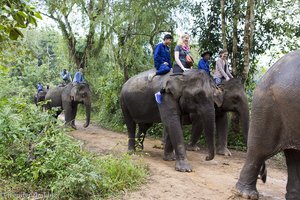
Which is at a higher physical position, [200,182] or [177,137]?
[177,137]

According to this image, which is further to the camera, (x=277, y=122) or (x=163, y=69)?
(x=163, y=69)

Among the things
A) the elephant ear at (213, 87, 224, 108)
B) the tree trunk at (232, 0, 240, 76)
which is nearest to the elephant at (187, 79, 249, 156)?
the elephant ear at (213, 87, 224, 108)

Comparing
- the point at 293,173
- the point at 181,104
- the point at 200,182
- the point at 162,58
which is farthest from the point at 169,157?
the point at 293,173

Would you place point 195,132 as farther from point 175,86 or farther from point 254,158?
point 254,158

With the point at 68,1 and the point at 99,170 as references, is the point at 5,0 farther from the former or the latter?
the point at 68,1

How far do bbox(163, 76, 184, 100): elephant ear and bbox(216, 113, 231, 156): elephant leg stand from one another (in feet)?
9.42

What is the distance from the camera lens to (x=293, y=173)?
4.47 metres

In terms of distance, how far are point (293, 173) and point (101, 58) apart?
17.2 meters

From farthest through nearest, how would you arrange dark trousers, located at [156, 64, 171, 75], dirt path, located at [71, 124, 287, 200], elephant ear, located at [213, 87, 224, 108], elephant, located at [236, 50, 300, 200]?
1. elephant ear, located at [213, 87, 224, 108]
2. dark trousers, located at [156, 64, 171, 75]
3. dirt path, located at [71, 124, 287, 200]
4. elephant, located at [236, 50, 300, 200]

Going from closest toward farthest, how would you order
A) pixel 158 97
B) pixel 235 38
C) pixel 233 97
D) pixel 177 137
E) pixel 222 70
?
pixel 177 137
pixel 158 97
pixel 233 97
pixel 222 70
pixel 235 38

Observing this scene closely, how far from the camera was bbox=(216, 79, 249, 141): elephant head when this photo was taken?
8.51 m

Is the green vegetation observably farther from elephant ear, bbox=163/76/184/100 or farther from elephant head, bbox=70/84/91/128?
elephant head, bbox=70/84/91/128

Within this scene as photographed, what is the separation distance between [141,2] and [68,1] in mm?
4574

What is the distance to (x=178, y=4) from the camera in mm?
12430
